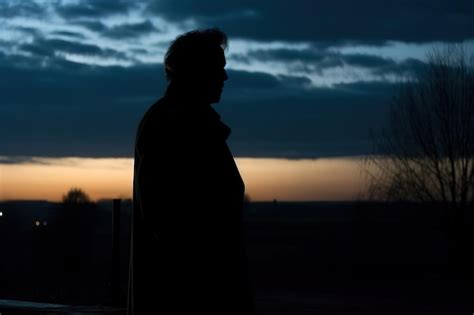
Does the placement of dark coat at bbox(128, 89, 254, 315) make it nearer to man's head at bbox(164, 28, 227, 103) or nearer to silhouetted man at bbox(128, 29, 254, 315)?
silhouetted man at bbox(128, 29, 254, 315)

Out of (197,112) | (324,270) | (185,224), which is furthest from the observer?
(324,270)

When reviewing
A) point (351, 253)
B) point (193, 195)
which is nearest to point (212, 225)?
point (193, 195)

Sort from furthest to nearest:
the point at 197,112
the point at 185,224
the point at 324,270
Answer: the point at 324,270 → the point at 197,112 → the point at 185,224

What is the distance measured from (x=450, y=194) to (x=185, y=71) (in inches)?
1135

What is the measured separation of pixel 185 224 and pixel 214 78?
45cm

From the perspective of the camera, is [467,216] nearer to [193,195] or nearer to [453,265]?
[453,265]

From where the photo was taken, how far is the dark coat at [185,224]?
2180 millimetres

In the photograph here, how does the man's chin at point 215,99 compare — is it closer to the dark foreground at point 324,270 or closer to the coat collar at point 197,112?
the coat collar at point 197,112

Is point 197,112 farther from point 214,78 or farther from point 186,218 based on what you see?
point 186,218

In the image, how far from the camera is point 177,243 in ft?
7.11

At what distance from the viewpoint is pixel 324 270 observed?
1644 inches

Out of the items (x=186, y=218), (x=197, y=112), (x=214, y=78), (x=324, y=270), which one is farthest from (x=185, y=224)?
(x=324, y=270)

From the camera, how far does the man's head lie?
236 cm

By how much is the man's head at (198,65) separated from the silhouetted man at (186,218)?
0.17 ft
